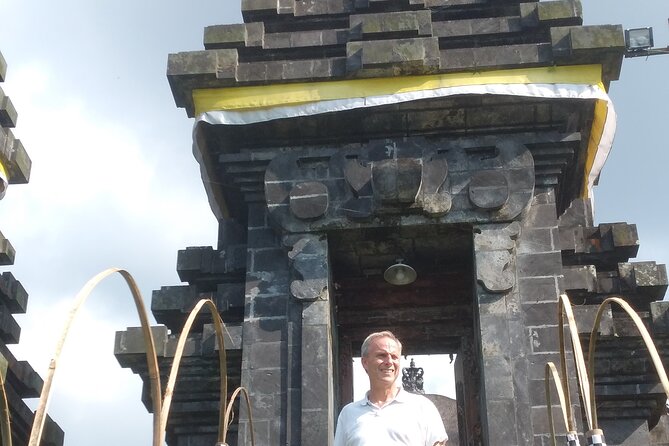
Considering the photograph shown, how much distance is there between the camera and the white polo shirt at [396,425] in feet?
19.9

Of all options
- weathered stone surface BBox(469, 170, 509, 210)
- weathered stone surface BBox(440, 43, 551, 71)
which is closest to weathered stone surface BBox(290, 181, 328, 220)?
weathered stone surface BBox(469, 170, 509, 210)

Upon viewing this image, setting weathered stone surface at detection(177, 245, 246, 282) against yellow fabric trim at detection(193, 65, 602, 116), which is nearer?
yellow fabric trim at detection(193, 65, 602, 116)

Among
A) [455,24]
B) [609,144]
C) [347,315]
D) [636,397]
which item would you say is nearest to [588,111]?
[609,144]

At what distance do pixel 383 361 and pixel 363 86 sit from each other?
14.9ft

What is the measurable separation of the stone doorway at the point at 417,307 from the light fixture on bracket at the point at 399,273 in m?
0.19

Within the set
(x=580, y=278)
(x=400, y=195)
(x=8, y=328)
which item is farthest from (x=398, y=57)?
(x=8, y=328)

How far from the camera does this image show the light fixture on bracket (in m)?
10.5

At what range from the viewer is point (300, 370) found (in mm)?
9352

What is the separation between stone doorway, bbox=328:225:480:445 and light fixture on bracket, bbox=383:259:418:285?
0.19 meters

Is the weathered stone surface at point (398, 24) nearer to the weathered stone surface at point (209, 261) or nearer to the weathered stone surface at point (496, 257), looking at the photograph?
the weathered stone surface at point (496, 257)

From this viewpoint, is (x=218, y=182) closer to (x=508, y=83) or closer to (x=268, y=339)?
(x=268, y=339)

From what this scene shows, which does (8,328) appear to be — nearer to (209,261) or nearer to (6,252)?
(6,252)

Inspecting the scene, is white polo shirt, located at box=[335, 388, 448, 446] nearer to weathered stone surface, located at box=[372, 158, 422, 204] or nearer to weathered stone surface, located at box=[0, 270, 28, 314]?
weathered stone surface, located at box=[372, 158, 422, 204]

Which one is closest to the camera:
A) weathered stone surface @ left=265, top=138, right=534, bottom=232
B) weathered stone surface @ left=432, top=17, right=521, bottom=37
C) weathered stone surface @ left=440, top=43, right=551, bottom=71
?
weathered stone surface @ left=265, top=138, right=534, bottom=232
